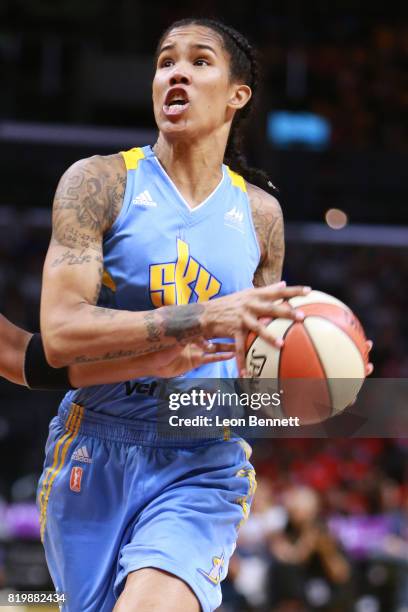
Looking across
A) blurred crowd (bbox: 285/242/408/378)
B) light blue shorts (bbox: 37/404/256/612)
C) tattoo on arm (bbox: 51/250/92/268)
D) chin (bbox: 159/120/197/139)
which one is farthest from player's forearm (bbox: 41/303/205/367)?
blurred crowd (bbox: 285/242/408/378)

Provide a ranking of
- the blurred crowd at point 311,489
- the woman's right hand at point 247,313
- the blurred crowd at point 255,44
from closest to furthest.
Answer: the woman's right hand at point 247,313 → the blurred crowd at point 311,489 → the blurred crowd at point 255,44

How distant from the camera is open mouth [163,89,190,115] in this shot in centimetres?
340

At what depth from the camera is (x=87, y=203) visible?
3.13 metres

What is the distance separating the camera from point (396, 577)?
335 inches

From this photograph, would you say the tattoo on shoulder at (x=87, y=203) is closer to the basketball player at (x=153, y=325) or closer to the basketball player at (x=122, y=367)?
the basketball player at (x=153, y=325)

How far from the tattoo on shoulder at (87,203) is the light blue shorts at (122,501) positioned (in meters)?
0.62

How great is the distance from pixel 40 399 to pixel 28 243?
2902 millimetres

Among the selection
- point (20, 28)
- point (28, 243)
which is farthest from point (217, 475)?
point (20, 28)

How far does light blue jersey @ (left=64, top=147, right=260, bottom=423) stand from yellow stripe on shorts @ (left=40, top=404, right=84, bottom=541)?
1.8 inches

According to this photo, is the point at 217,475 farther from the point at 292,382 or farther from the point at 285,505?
the point at 285,505

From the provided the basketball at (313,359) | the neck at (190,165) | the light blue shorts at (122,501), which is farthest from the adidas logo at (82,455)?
the neck at (190,165)

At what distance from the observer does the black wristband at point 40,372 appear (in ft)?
10.5

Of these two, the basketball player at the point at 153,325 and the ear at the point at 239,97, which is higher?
the ear at the point at 239,97

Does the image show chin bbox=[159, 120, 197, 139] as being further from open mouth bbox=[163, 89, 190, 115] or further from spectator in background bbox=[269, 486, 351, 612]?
spectator in background bbox=[269, 486, 351, 612]
